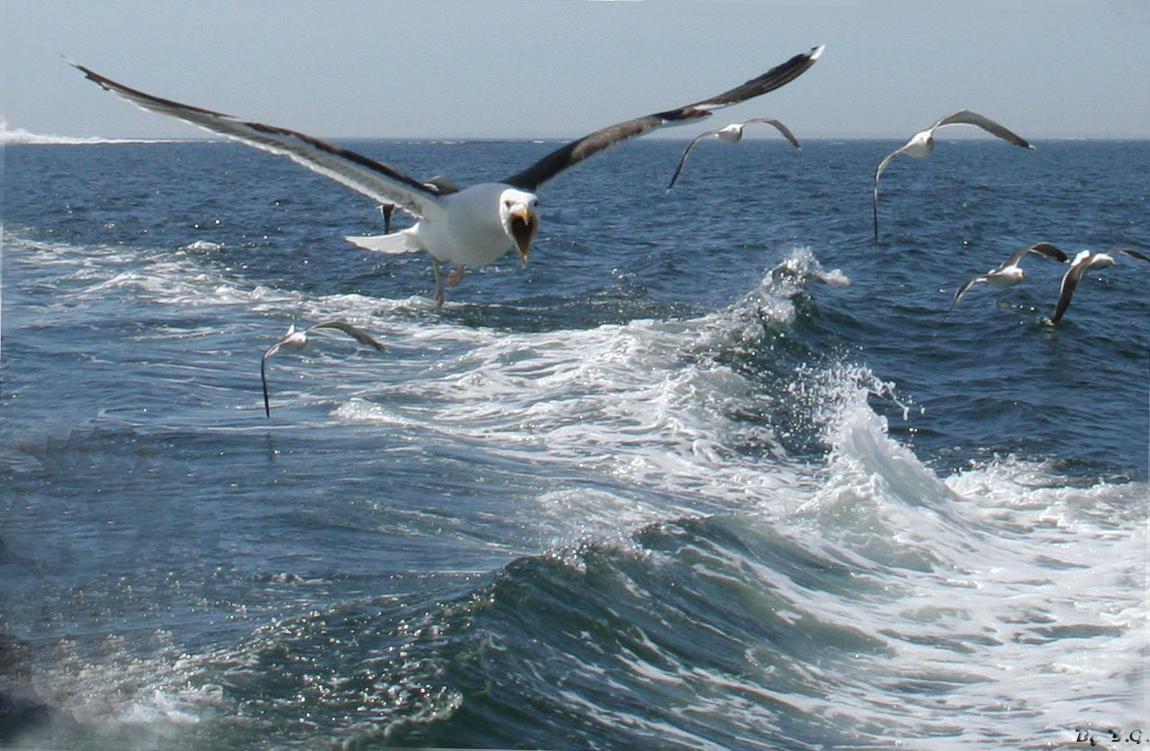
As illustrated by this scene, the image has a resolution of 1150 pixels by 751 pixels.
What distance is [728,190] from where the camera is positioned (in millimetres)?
42438

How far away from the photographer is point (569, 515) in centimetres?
862

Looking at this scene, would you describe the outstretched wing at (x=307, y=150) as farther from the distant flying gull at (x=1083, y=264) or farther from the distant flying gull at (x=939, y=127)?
the distant flying gull at (x=1083, y=264)

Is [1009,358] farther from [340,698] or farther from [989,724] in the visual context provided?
[340,698]

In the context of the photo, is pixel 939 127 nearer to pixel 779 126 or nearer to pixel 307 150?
pixel 779 126

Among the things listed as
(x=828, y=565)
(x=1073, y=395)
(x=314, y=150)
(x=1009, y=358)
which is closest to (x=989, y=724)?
(x=828, y=565)

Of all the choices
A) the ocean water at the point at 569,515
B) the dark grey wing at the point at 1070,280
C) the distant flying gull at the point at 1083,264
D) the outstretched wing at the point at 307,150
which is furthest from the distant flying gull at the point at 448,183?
the dark grey wing at the point at 1070,280

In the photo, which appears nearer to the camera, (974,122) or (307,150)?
(307,150)

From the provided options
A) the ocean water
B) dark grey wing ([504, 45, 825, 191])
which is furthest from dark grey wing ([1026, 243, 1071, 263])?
dark grey wing ([504, 45, 825, 191])

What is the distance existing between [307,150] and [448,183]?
1.60 m

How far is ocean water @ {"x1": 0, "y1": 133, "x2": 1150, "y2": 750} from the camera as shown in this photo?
20.5 feet

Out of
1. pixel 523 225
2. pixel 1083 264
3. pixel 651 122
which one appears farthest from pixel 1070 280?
pixel 523 225

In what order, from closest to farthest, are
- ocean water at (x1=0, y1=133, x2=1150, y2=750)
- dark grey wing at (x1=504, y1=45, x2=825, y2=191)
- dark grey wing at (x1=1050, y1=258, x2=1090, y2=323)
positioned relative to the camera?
ocean water at (x1=0, y1=133, x2=1150, y2=750) < dark grey wing at (x1=504, y1=45, x2=825, y2=191) < dark grey wing at (x1=1050, y1=258, x2=1090, y2=323)

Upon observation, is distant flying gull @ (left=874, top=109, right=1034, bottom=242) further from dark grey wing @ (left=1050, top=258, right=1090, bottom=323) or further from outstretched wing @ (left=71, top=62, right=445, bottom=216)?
outstretched wing @ (left=71, top=62, right=445, bottom=216)

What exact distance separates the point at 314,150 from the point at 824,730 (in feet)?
11.9
